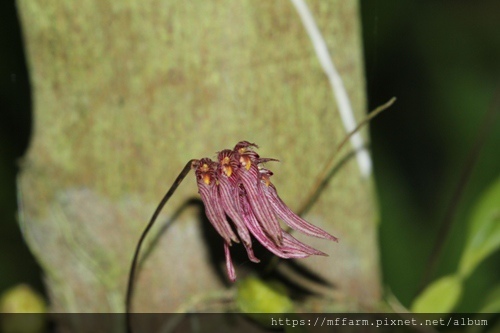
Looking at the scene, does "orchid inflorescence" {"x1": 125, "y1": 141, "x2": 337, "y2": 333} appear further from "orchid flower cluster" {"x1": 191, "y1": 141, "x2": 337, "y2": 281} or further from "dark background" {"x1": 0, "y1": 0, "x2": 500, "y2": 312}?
"dark background" {"x1": 0, "y1": 0, "x2": 500, "y2": 312}

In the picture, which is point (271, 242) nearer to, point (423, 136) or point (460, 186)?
point (460, 186)

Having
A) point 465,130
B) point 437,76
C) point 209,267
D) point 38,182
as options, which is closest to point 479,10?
point 437,76

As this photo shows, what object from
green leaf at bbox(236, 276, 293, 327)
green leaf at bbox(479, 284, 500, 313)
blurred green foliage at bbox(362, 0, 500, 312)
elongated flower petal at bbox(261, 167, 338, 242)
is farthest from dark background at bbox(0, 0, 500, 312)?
elongated flower petal at bbox(261, 167, 338, 242)

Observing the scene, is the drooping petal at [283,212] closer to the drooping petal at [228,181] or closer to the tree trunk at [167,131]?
the drooping petal at [228,181]

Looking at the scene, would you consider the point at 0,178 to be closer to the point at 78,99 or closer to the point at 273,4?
the point at 78,99

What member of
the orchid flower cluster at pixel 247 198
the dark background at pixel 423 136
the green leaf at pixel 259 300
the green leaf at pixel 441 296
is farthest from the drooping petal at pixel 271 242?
the dark background at pixel 423 136

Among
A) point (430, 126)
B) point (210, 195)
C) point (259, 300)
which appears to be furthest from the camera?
point (430, 126)

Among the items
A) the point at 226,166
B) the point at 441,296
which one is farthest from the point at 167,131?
the point at 441,296
